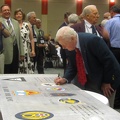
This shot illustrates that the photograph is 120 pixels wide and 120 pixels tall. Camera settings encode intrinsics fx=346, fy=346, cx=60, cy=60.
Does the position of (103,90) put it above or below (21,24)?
below

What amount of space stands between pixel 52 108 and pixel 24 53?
3.42 m

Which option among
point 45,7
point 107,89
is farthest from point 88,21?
point 45,7

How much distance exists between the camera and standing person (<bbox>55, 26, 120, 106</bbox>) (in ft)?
10.7

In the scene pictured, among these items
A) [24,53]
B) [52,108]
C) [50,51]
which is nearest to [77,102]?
[52,108]

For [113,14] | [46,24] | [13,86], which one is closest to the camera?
[13,86]

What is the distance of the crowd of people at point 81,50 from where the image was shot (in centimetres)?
335

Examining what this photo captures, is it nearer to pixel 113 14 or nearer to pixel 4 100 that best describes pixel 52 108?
pixel 4 100

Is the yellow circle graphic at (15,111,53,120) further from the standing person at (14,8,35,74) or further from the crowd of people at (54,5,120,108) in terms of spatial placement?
the standing person at (14,8,35,74)

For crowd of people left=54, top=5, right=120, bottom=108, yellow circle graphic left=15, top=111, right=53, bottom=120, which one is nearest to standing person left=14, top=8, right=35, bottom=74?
crowd of people left=54, top=5, right=120, bottom=108

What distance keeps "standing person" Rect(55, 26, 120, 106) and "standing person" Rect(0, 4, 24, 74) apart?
1.75 meters

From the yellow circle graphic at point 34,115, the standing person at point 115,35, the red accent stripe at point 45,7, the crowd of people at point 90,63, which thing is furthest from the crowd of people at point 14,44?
the red accent stripe at point 45,7

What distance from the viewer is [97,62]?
3.49 meters

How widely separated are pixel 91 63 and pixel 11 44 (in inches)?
81.5

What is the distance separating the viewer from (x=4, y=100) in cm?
249
